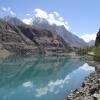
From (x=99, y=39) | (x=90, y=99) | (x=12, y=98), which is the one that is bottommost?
(x=12, y=98)

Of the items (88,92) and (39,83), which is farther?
(39,83)

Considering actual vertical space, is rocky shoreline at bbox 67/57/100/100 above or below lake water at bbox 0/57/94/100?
above

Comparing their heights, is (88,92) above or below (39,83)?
above

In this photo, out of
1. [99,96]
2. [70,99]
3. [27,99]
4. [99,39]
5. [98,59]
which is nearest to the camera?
[99,96]

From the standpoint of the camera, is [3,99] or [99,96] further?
[3,99]

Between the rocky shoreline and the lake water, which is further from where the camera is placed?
the lake water

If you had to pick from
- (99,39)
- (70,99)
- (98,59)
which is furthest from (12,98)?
(99,39)

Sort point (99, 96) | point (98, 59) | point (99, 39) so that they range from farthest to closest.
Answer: point (99, 39) < point (98, 59) < point (99, 96)

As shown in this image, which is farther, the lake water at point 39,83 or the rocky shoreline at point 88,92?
the lake water at point 39,83

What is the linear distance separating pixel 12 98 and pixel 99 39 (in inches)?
5592

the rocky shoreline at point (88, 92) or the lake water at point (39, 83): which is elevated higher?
the rocky shoreline at point (88, 92)

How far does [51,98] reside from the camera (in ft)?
137

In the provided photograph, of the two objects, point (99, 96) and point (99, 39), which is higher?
point (99, 39)

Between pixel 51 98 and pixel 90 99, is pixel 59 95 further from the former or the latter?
pixel 90 99
